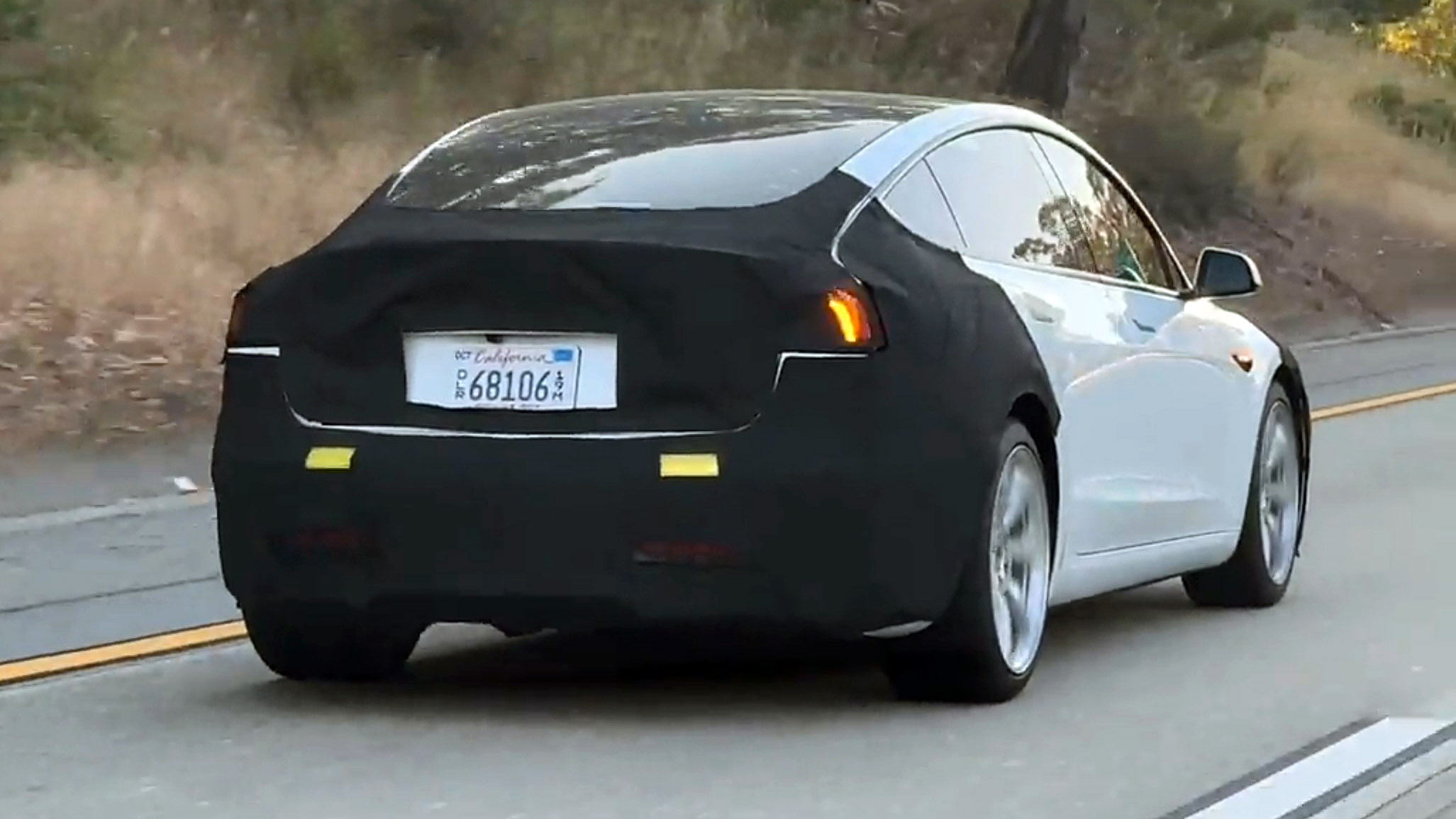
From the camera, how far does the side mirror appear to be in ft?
31.5

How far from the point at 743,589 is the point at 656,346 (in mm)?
612

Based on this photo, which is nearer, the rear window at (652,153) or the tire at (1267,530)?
the rear window at (652,153)

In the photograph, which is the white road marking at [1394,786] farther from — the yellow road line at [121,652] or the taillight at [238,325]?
the yellow road line at [121,652]

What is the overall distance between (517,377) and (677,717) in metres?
1.02

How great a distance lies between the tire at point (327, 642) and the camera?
7.57 metres

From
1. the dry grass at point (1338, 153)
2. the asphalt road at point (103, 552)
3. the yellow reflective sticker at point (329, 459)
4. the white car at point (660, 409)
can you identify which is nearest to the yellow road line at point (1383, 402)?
the asphalt road at point (103, 552)

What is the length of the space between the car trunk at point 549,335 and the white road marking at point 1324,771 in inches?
56.4

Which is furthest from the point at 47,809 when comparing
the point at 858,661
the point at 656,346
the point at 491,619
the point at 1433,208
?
the point at 1433,208

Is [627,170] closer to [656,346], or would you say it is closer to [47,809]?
[656,346]

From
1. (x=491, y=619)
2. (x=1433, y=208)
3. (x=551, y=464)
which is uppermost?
(x=551, y=464)

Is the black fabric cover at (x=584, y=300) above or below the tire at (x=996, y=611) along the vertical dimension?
above

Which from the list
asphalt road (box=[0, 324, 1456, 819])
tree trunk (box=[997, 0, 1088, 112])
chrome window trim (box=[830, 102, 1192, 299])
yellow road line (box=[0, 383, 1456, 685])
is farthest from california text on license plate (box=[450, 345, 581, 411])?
tree trunk (box=[997, 0, 1088, 112])

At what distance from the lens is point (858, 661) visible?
8578 mm

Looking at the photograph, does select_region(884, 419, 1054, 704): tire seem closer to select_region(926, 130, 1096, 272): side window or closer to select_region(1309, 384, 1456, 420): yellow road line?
select_region(926, 130, 1096, 272): side window
